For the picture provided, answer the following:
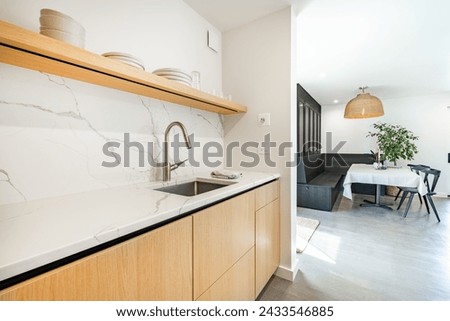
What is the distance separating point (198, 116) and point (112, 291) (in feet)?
4.56

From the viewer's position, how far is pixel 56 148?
0.92m

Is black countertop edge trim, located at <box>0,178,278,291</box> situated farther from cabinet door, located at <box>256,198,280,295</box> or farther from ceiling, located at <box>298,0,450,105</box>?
ceiling, located at <box>298,0,450,105</box>

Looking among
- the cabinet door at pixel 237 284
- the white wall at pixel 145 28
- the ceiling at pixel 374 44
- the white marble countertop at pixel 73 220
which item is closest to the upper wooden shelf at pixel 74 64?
the white wall at pixel 145 28

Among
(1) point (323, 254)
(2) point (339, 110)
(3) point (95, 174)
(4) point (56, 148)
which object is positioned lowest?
(1) point (323, 254)

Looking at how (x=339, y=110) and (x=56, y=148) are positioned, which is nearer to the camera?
(x=56, y=148)

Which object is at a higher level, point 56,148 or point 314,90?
point 314,90

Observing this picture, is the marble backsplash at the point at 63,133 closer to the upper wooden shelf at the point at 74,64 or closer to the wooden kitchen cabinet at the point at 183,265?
the upper wooden shelf at the point at 74,64

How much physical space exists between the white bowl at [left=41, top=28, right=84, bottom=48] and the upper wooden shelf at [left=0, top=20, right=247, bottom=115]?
59 millimetres

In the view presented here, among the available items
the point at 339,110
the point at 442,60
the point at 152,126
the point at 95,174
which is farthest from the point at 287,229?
the point at 339,110

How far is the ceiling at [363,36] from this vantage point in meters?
1.65

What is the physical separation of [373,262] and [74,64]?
2679 millimetres

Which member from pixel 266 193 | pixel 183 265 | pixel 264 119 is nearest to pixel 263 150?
pixel 264 119

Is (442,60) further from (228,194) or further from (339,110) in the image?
(228,194)

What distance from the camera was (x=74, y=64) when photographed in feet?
2.64
